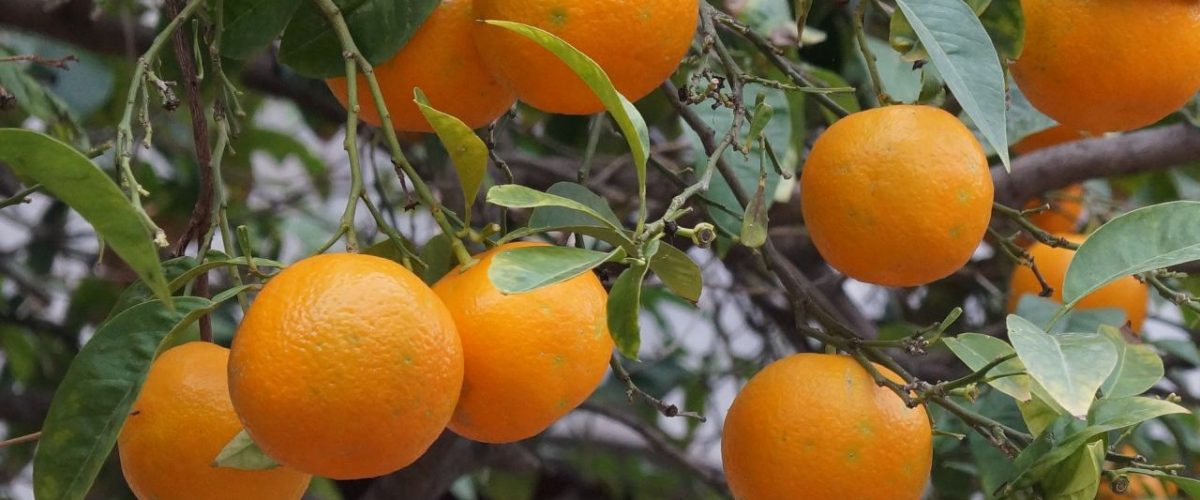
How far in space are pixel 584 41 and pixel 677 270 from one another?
4.8 inches

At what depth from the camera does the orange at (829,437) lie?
0.70 metres

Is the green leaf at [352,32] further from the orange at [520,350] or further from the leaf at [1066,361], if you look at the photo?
the leaf at [1066,361]

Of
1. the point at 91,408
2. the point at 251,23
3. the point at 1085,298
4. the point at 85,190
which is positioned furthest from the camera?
the point at 1085,298

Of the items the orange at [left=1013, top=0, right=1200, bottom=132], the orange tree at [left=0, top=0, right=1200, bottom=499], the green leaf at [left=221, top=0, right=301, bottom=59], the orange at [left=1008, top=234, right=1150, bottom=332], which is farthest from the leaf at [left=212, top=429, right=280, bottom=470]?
the orange at [left=1008, top=234, right=1150, bottom=332]

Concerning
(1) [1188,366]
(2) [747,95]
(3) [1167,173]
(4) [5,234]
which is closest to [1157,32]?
(2) [747,95]

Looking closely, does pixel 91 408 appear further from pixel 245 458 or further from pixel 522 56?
pixel 522 56

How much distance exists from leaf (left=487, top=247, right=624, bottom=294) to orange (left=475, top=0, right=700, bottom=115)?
0.41ft

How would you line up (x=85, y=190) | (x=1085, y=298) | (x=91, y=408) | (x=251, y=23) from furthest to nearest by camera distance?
(x=1085, y=298) < (x=251, y=23) < (x=91, y=408) < (x=85, y=190)

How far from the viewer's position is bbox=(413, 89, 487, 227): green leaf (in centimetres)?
60

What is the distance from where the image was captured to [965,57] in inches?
26.1

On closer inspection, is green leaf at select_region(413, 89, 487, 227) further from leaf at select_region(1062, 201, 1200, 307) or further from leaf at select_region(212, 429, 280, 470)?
leaf at select_region(1062, 201, 1200, 307)

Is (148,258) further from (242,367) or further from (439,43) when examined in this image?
(439,43)

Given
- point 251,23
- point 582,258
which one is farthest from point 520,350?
point 251,23

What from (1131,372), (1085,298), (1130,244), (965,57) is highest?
(965,57)
